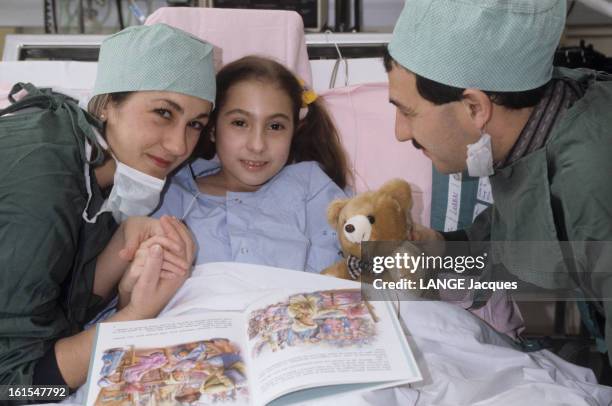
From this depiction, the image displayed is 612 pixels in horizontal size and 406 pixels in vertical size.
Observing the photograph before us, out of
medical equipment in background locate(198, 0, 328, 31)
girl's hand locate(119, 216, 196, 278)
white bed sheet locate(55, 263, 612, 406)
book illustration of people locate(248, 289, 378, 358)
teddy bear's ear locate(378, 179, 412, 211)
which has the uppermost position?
medical equipment in background locate(198, 0, 328, 31)

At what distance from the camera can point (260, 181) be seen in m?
1.75

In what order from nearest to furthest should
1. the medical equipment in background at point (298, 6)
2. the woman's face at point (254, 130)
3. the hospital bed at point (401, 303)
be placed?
1. the hospital bed at point (401, 303)
2. the woman's face at point (254, 130)
3. the medical equipment in background at point (298, 6)

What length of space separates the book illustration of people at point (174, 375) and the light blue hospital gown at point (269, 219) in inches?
16.8

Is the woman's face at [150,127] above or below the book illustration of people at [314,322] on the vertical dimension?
above

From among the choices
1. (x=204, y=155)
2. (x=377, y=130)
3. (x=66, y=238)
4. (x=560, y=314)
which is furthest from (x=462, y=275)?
(x=66, y=238)

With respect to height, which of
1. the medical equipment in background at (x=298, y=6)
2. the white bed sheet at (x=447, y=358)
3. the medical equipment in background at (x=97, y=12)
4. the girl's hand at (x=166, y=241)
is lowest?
the white bed sheet at (x=447, y=358)

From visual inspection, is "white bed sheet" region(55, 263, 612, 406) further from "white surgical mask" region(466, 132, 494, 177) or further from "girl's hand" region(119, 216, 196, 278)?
"white surgical mask" region(466, 132, 494, 177)

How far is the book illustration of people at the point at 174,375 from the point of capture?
1.07 m

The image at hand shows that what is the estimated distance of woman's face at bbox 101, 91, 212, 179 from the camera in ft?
4.78

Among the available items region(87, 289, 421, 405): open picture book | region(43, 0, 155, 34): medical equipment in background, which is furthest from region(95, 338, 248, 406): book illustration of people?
region(43, 0, 155, 34): medical equipment in background

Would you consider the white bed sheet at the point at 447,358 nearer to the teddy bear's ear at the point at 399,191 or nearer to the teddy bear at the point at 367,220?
the teddy bear at the point at 367,220

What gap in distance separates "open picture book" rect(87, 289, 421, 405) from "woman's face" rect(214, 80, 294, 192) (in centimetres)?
52

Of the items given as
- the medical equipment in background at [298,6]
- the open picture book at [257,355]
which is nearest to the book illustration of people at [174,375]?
the open picture book at [257,355]

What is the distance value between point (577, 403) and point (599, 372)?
1.37 ft
